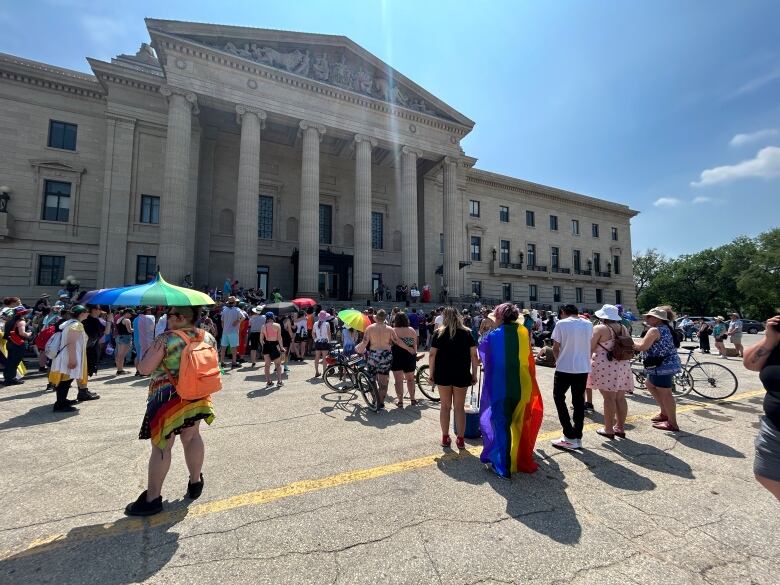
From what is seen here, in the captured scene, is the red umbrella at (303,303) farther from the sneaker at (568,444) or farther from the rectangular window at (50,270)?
the rectangular window at (50,270)

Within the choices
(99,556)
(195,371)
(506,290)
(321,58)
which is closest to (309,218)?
(321,58)

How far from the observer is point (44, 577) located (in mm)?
2322

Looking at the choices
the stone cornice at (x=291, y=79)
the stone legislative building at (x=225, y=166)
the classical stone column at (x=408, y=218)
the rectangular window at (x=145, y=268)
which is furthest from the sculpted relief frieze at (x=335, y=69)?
the rectangular window at (x=145, y=268)

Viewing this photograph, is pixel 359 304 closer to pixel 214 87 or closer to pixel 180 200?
pixel 180 200

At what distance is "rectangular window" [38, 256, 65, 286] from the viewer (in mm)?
20562

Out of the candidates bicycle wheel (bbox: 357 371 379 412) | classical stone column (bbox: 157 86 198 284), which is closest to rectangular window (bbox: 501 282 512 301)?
classical stone column (bbox: 157 86 198 284)

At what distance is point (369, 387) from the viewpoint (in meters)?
6.61

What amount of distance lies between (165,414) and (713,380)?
10243mm

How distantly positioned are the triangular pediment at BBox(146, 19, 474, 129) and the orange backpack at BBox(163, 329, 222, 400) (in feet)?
82.8

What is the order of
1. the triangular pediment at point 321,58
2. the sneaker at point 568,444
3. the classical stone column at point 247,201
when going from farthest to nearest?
the triangular pediment at point 321,58, the classical stone column at point 247,201, the sneaker at point 568,444

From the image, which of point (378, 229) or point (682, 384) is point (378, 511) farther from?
point (378, 229)

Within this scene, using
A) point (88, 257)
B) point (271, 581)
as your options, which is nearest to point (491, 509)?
point (271, 581)

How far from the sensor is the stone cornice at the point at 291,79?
67.6ft

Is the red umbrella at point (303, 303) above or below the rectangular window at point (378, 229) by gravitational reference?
below
